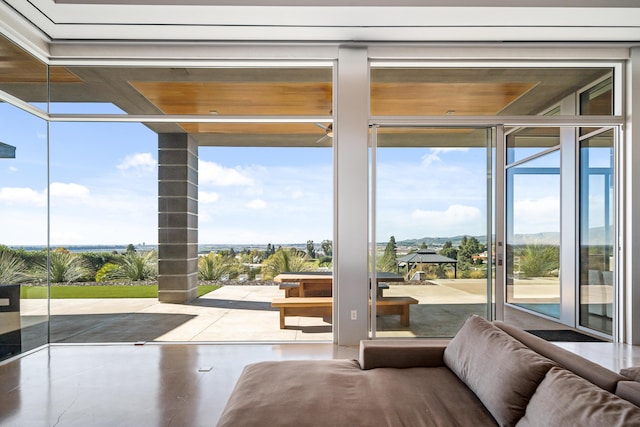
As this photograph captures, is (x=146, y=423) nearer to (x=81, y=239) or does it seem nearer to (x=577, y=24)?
(x=81, y=239)

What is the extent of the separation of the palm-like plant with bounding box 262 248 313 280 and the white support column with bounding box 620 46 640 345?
340 cm

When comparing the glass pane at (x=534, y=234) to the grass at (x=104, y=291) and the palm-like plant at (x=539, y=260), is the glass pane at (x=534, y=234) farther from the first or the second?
the grass at (x=104, y=291)

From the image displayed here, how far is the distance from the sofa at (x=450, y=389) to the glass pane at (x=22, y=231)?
3.04 metres

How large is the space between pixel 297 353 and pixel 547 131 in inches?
175

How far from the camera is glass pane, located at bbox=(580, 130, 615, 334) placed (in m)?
4.68

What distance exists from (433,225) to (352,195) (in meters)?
0.97

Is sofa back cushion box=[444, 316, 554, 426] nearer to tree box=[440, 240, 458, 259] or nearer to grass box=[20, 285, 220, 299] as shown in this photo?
tree box=[440, 240, 458, 259]

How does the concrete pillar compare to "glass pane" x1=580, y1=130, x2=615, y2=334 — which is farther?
"glass pane" x1=580, y1=130, x2=615, y2=334

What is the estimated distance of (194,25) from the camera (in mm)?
4023

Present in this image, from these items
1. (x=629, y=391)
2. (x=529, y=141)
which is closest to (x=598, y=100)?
(x=529, y=141)

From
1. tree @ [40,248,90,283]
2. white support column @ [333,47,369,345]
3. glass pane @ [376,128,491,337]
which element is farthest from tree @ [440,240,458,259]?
tree @ [40,248,90,283]

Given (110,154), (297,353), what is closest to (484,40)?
(297,353)

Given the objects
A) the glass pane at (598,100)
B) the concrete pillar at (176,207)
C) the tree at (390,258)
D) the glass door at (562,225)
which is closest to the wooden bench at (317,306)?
the tree at (390,258)

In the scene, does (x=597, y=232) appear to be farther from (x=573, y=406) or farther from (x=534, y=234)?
(x=573, y=406)
